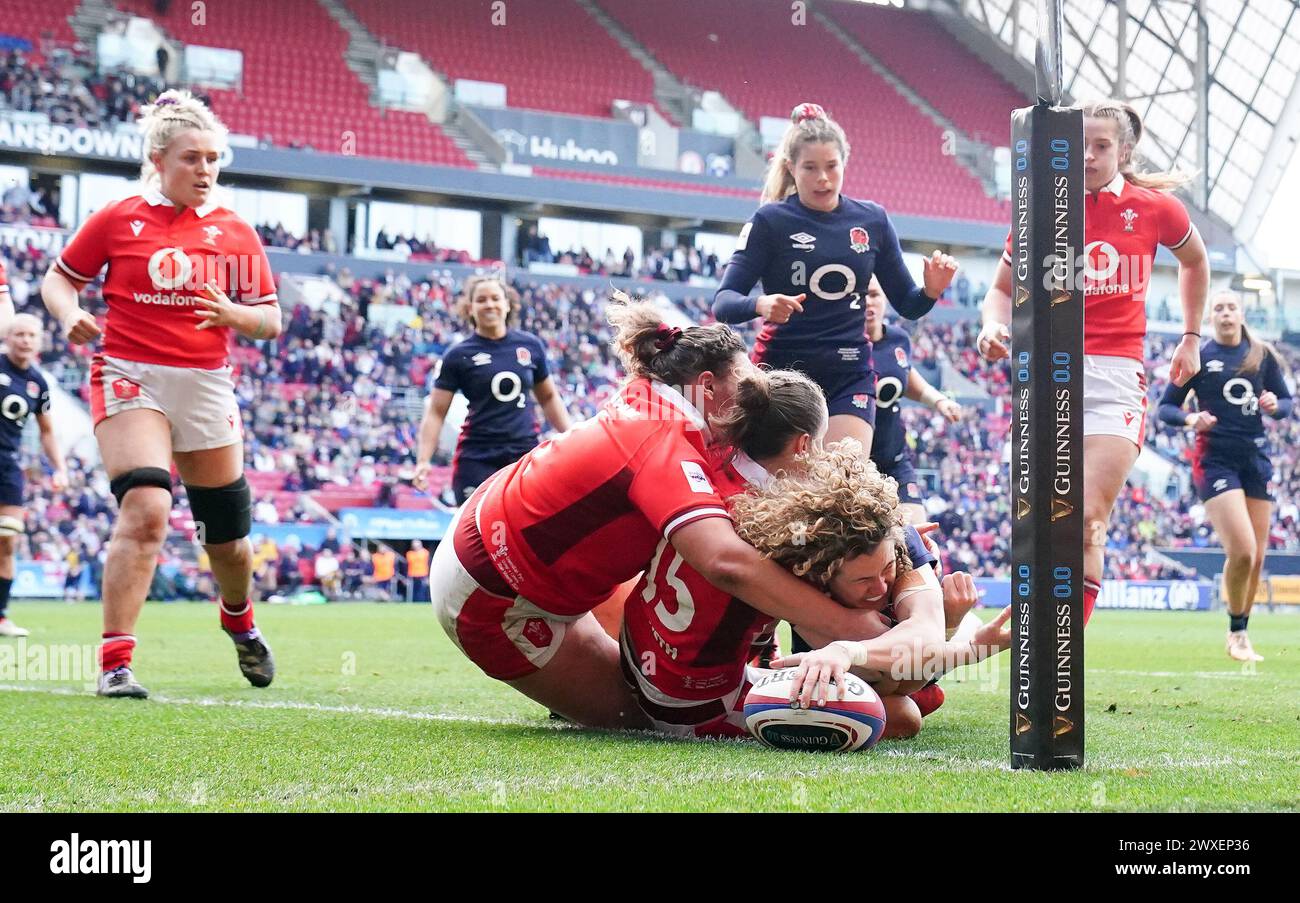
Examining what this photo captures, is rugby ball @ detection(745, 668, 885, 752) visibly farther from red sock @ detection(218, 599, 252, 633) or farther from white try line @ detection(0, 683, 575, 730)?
red sock @ detection(218, 599, 252, 633)

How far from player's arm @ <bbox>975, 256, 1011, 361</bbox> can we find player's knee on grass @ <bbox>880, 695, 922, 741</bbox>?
1.09 meters

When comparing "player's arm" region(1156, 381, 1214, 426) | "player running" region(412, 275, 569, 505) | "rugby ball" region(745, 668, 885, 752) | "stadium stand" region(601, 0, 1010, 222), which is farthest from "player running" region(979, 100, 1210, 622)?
"stadium stand" region(601, 0, 1010, 222)

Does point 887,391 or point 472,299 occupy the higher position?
point 472,299

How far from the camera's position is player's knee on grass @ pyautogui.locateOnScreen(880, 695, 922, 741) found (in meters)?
4.29

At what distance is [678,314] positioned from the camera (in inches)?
1272

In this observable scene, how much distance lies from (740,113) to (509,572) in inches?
1306

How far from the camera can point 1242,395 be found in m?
10.4

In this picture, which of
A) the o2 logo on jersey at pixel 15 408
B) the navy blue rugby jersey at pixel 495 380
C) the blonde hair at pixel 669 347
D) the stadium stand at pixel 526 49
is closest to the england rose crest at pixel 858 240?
the blonde hair at pixel 669 347

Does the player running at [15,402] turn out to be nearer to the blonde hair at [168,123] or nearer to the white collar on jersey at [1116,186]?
the blonde hair at [168,123]

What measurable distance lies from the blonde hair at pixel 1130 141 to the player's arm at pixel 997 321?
683mm

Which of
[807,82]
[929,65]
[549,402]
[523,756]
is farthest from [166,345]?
[929,65]

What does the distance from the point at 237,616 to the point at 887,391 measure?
12.4ft

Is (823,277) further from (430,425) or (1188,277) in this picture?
(430,425)
